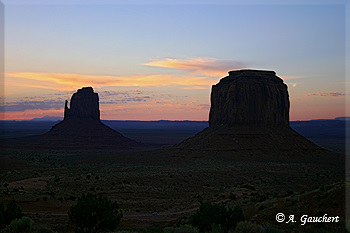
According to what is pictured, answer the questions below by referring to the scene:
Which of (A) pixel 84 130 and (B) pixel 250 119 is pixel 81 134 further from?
(B) pixel 250 119

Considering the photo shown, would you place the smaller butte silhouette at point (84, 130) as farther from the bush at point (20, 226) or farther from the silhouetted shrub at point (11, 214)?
the bush at point (20, 226)

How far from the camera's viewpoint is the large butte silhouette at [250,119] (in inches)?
2613

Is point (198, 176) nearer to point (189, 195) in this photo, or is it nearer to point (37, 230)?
point (189, 195)

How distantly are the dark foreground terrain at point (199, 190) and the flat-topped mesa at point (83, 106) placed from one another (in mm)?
60809

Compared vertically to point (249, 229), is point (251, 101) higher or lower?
higher

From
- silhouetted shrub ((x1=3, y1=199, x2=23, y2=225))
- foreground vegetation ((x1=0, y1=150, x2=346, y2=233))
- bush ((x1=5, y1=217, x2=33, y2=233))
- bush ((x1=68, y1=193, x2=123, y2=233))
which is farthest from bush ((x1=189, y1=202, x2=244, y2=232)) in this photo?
silhouetted shrub ((x1=3, y1=199, x2=23, y2=225))

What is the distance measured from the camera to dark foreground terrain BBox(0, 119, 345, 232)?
15.7 m

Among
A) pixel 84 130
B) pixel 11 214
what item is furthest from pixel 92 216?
pixel 84 130

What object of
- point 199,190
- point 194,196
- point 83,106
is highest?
point 83,106

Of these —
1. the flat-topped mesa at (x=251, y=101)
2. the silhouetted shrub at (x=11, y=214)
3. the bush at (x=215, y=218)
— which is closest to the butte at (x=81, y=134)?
the flat-topped mesa at (x=251, y=101)

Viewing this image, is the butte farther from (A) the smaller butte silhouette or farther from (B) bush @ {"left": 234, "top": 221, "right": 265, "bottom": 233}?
(B) bush @ {"left": 234, "top": 221, "right": 265, "bottom": 233}

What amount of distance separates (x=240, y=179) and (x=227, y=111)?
1312 inches

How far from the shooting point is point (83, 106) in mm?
121688

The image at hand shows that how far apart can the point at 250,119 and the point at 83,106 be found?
70.7 metres
